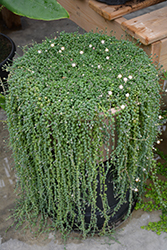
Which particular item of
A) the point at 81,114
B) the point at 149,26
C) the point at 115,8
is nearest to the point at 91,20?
the point at 115,8

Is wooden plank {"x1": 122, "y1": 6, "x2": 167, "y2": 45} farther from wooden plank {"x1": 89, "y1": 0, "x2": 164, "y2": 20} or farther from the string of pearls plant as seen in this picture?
the string of pearls plant

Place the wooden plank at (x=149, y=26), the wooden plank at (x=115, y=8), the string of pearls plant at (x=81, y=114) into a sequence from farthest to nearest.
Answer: the wooden plank at (x=115, y=8)
the wooden plank at (x=149, y=26)
the string of pearls plant at (x=81, y=114)

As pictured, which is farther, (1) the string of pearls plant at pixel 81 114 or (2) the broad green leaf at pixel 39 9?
(2) the broad green leaf at pixel 39 9

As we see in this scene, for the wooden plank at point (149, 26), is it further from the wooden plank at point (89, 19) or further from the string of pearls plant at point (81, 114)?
the string of pearls plant at point (81, 114)

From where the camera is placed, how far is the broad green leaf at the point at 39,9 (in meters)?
1.48

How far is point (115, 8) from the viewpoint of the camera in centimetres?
205

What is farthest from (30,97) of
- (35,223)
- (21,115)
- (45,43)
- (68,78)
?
(35,223)

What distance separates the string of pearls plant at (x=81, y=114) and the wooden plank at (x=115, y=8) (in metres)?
0.39

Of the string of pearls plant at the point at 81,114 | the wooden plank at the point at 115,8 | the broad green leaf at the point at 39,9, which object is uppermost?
the wooden plank at the point at 115,8

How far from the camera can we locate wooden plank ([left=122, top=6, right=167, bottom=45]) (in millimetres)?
1816

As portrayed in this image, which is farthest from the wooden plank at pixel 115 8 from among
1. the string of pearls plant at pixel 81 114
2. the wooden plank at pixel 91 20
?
the string of pearls plant at pixel 81 114

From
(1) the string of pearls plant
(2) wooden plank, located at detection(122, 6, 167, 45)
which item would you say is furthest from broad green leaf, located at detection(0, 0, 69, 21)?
(2) wooden plank, located at detection(122, 6, 167, 45)

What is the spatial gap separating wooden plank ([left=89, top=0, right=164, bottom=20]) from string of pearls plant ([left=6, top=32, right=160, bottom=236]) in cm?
39

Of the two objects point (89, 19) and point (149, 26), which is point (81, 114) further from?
point (89, 19)
